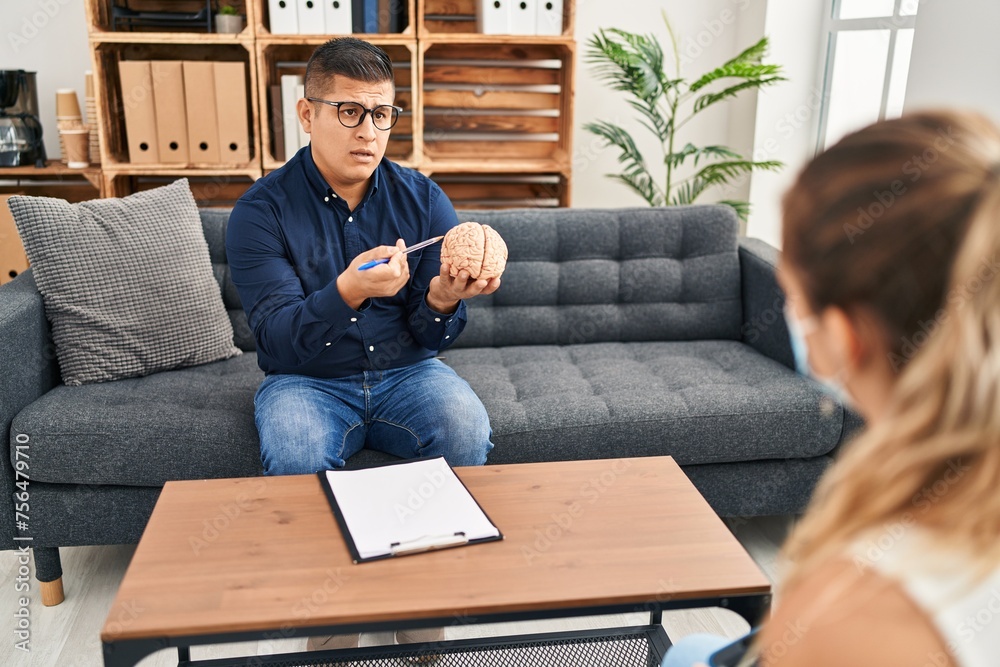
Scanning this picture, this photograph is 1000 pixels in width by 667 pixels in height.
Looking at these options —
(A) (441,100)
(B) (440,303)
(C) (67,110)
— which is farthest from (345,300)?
(C) (67,110)

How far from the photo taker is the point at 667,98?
303 centimetres

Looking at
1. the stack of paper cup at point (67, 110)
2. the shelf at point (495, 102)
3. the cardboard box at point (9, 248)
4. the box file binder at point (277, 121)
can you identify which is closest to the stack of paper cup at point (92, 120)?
the stack of paper cup at point (67, 110)

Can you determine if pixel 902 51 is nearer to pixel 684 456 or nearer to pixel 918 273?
pixel 684 456

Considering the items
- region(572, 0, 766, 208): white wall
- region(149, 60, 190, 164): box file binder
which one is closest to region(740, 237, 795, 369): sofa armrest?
region(572, 0, 766, 208): white wall

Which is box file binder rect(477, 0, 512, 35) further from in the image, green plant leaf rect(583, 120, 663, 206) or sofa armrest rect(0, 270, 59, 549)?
sofa armrest rect(0, 270, 59, 549)

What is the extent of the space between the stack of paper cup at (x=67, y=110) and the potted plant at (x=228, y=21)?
57 centimetres

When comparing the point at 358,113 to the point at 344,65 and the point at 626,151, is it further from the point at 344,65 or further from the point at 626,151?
the point at 626,151

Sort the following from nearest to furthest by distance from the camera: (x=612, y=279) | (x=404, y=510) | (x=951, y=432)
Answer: (x=951, y=432) → (x=404, y=510) → (x=612, y=279)

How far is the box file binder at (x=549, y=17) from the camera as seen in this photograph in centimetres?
298

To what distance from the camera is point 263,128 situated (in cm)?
300

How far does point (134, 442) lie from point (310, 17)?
5.65ft

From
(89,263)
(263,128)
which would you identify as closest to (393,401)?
(89,263)

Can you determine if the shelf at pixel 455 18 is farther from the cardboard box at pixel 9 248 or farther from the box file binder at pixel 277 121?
the cardboard box at pixel 9 248

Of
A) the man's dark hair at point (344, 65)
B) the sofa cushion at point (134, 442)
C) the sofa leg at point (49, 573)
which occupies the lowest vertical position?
the sofa leg at point (49, 573)
